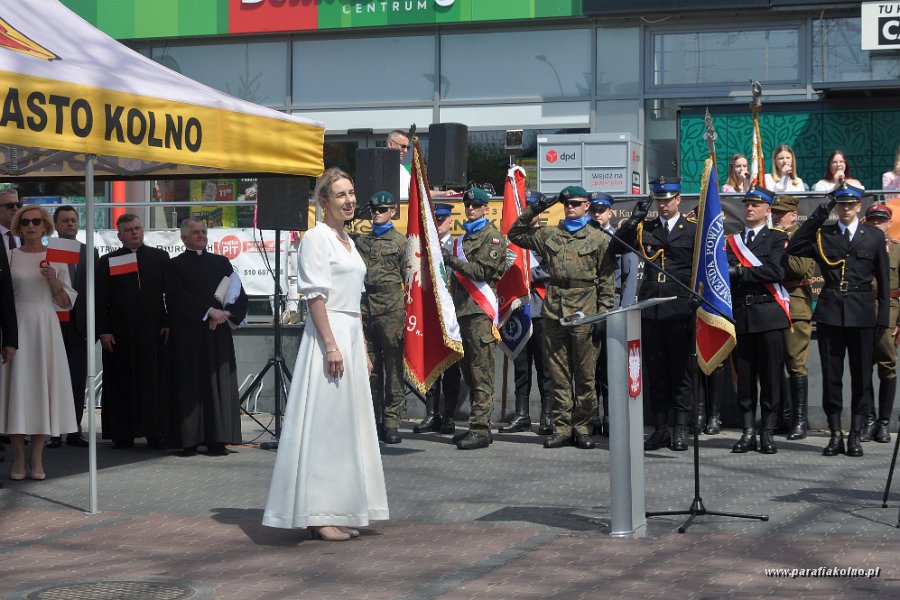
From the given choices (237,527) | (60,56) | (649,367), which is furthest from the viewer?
(649,367)

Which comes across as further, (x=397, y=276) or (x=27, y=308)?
(x=397, y=276)

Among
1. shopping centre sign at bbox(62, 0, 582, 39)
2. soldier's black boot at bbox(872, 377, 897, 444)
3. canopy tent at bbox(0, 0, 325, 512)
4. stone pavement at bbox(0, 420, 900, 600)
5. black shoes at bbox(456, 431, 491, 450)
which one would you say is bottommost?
stone pavement at bbox(0, 420, 900, 600)

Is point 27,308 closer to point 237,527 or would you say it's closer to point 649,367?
point 237,527

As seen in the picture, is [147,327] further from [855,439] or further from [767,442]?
[855,439]

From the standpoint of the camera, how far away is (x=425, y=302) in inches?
461

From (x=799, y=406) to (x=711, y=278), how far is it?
11.4 feet

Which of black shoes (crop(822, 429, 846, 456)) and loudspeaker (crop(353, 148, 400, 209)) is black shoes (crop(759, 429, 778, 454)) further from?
loudspeaker (crop(353, 148, 400, 209))

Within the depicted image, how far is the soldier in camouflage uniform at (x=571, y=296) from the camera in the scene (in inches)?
477

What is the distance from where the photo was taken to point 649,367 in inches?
483

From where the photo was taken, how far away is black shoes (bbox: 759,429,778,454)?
11.9 meters

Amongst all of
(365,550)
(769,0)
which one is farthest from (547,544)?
(769,0)

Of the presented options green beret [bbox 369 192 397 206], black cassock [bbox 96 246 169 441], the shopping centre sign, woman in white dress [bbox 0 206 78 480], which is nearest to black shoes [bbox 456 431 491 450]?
green beret [bbox 369 192 397 206]

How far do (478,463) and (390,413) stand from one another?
159 centimetres

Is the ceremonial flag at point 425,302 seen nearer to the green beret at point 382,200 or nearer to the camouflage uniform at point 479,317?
the camouflage uniform at point 479,317
